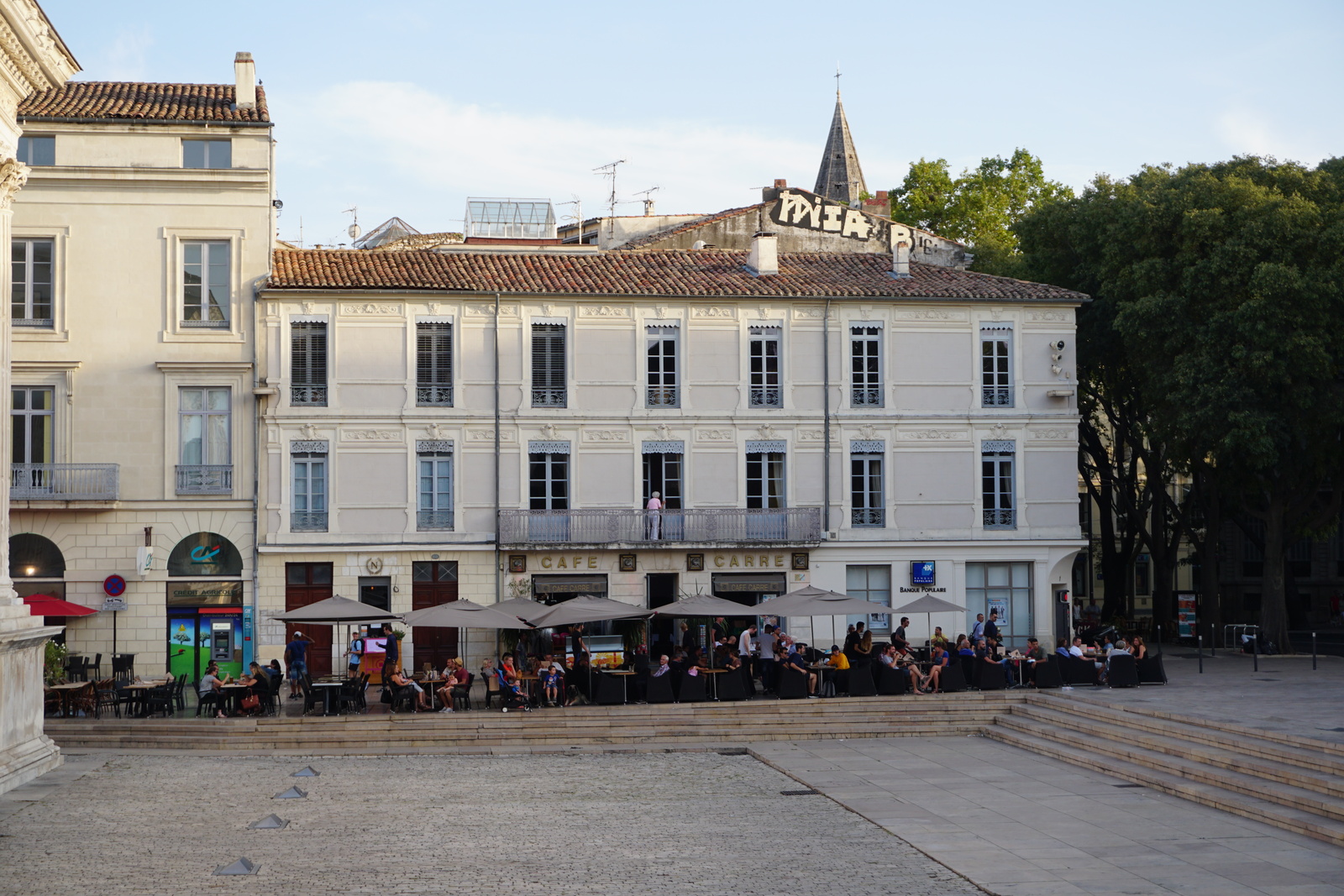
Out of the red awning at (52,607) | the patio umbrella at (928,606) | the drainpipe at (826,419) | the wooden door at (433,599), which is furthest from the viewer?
the drainpipe at (826,419)

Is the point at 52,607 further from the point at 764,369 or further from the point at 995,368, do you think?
the point at 995,368

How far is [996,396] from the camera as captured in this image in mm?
37469

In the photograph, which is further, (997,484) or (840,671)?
(997,484)

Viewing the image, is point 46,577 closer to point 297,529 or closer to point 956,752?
point 297,529

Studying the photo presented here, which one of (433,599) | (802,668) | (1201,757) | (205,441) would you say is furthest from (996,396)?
(205,441)

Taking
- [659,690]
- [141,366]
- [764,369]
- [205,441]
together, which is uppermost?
[764,369]

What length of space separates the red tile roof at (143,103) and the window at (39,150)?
0.53 metres

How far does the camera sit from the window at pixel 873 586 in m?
36.8

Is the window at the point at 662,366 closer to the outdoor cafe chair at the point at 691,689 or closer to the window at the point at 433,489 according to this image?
the window at the point at 433,489

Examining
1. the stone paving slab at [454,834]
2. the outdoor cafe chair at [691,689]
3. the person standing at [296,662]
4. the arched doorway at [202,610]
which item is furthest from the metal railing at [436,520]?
the stone paving slab at [454,834]

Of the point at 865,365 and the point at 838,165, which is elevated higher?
the point at 838,165

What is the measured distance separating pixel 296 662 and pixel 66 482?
8.30 m

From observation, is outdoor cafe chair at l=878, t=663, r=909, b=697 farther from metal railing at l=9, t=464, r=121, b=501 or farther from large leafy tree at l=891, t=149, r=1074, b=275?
large leafy tree at l=891, t=149, r=1074, b=275

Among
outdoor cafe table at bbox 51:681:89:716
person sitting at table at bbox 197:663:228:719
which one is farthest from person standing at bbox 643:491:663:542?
outdoor cafe table at bbox 51:681:89:716
